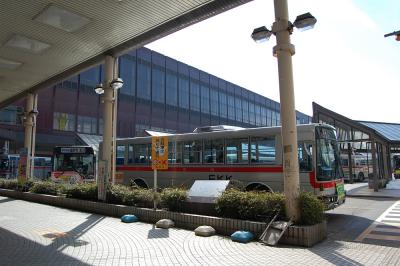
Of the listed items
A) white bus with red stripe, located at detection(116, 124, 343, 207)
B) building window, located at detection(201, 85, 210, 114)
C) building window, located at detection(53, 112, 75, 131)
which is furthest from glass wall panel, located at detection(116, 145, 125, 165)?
building window, located at detection(201, 85, 210, 114)

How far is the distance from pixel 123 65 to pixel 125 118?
815cm

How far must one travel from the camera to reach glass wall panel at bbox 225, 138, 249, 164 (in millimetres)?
13727

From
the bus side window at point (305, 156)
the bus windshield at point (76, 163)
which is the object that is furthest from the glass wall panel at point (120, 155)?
the bus side window at point (305, 156)

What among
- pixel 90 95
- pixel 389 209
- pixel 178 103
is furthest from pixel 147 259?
pixel 178 103

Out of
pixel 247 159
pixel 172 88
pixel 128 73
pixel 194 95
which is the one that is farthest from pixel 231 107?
pixel 247 159

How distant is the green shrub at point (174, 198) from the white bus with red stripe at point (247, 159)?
8.51 feet

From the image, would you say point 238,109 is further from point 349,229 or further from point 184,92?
point 349,229

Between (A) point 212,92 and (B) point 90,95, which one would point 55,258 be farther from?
(A) point 212,92

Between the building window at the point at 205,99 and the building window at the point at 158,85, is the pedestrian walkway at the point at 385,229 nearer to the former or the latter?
the building window at the point at 158,85

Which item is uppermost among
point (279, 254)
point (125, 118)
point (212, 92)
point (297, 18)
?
→ point (212, 92)

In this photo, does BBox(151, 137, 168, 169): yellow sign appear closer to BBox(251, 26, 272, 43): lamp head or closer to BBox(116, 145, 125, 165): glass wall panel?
BBox(251, 26, 272, 43): lamp head

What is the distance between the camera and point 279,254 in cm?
721

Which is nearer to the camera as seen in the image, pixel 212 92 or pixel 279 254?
pixel 279 254

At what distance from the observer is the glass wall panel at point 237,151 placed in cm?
1373
